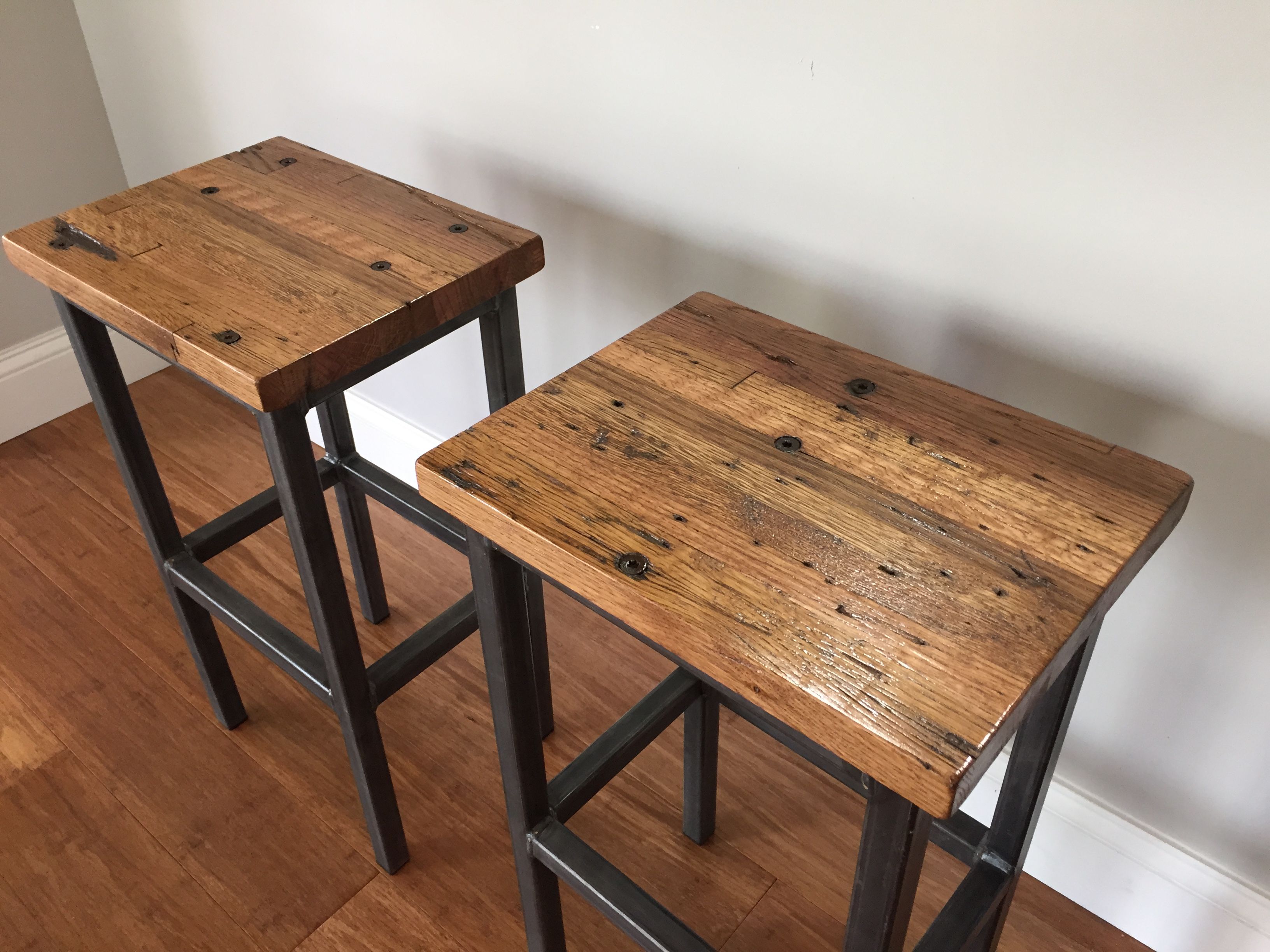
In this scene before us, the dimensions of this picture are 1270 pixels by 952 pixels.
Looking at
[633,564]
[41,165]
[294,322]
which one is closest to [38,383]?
[41,165]

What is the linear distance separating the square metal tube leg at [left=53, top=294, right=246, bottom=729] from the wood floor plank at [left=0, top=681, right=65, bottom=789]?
23 centimetres

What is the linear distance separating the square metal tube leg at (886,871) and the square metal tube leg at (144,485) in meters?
0.98

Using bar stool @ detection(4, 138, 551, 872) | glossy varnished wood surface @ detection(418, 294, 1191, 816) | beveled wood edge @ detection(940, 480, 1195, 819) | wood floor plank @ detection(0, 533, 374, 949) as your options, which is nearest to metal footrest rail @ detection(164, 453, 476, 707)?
bar stool @ detection(4, 138, 551, 872)

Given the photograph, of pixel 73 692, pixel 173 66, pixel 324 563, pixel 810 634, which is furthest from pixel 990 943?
pixel 173 66

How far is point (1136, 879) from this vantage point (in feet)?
4.00

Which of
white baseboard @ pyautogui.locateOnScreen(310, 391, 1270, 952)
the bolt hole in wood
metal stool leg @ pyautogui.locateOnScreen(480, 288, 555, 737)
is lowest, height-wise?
white baseboard @ pyautogui.locateOnScreen(310, 391, 1270, 952)

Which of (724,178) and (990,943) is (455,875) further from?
(724,178)

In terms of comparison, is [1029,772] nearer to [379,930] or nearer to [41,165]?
[379,930]

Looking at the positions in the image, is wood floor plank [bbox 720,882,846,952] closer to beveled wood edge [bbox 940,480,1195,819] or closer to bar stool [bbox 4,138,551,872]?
bar stool [bbox 4,138,551,872]

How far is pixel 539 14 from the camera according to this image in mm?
1238

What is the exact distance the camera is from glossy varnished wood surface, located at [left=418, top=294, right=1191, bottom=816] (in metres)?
0.61

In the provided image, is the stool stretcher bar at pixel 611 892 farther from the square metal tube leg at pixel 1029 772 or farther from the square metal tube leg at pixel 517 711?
the square metal tube leg at pixel 1029 772

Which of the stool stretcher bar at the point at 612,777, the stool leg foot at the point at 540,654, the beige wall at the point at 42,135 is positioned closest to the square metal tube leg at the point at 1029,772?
the stool stretcher bar at the point at 612,777

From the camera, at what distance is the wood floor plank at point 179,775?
1316 millimetres
